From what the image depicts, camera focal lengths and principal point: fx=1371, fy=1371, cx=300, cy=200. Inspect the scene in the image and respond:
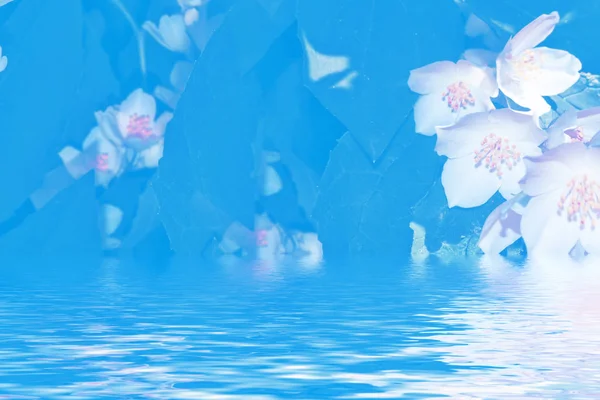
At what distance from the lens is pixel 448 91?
7.78 meters

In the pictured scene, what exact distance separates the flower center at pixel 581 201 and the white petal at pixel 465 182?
61cm

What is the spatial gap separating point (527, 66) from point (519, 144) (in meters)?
0.49

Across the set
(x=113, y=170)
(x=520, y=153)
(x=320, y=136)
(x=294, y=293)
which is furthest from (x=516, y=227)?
(x=113, y=170)

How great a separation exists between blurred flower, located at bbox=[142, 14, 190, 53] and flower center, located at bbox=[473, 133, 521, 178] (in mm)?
3196

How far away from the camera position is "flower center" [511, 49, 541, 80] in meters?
7.46

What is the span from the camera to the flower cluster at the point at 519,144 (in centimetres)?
680

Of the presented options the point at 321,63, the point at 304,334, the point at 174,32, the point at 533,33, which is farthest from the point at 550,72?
the point at 174,32

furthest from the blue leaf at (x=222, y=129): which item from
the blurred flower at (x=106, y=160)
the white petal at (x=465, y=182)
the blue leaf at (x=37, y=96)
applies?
the white petal at (x=465, y=182)

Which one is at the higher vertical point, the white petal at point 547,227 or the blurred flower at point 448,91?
the blurred flower at point 448,91

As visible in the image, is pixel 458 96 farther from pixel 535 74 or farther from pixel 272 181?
pixel 272 181

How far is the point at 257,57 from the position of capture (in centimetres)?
912

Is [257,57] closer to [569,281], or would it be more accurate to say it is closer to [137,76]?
[137,76]

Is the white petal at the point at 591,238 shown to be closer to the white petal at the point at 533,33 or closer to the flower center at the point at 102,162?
the white petal at the point at 533,33

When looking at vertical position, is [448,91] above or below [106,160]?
below
